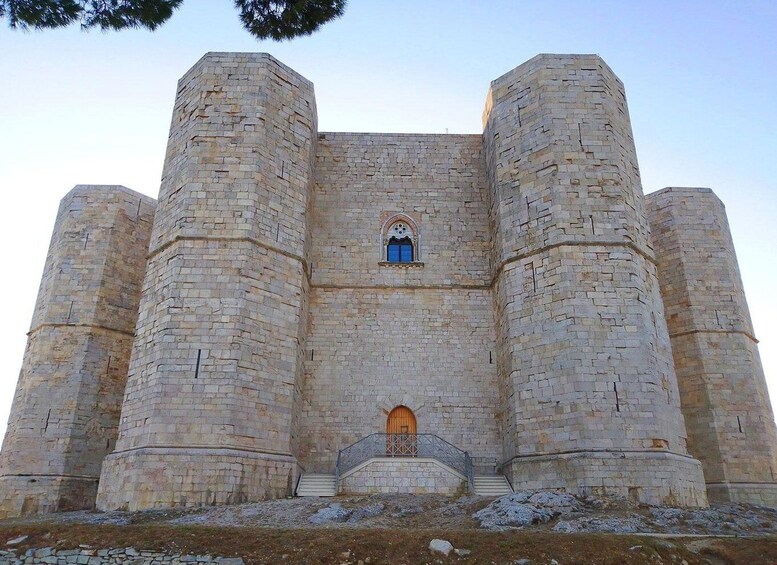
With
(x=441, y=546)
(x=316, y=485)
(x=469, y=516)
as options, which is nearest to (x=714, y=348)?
(x=469, y=516)

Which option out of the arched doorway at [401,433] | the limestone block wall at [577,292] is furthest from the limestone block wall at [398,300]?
the limestone block wall at [577,292]

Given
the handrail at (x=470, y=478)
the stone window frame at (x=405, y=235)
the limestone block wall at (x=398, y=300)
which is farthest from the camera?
the stone window frame at (x=405, y=235)

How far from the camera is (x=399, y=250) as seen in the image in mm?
16062

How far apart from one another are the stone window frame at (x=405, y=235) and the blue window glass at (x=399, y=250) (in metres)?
0.10

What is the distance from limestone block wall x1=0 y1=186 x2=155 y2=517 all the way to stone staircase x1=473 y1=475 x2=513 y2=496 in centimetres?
945

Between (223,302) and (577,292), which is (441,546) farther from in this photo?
(223,302)

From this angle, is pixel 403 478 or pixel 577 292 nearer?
pixel 403 478

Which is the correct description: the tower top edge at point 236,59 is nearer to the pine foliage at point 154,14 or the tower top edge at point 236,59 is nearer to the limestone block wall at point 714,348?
the pine foliage at point 154,14

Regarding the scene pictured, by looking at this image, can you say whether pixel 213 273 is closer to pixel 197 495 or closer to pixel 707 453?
pixel 197 495

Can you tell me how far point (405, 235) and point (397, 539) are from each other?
9.66 metres

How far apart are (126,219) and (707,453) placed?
55.3 ft

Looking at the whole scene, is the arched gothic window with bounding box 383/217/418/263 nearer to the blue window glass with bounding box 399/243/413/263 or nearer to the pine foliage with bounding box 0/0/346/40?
the blue window glass with bounding box 399/243/413/263

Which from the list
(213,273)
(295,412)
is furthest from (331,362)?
(213,273)

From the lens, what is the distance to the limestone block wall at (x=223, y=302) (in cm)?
1129
